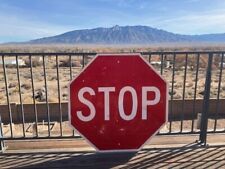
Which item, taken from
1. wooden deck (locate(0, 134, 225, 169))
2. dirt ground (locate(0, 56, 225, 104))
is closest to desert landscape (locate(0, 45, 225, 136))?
dirt ground (locate(0, 56, 225, 104))

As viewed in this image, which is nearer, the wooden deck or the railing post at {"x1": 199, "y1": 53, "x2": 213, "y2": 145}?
the wooden deck

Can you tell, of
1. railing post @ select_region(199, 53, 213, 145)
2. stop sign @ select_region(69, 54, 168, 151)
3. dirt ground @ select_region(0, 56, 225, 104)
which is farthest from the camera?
dirt ground @ select_region(0, 56, 225, 104)

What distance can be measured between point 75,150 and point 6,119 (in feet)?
15.0

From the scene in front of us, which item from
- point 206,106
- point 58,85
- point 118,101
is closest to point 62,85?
point 58,85

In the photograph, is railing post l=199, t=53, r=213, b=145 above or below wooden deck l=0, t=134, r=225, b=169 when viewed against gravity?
above

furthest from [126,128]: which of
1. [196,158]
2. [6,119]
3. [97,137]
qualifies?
[6,119]

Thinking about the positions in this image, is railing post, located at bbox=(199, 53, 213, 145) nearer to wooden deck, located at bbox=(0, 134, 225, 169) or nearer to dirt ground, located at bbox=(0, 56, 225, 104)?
wooden deck, located at bbox=(0, 134, 225, 169)

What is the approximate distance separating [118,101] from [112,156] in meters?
0.75

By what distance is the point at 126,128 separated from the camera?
13.5 feet

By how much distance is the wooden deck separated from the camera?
4.06 m

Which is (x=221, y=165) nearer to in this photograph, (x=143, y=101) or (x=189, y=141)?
(x=189, y=141)

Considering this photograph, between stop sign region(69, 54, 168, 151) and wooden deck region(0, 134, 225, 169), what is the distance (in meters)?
0.20

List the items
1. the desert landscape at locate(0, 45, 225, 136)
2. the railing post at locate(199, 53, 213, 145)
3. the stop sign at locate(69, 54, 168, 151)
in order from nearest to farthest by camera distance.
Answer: the stop sign at locate(69, 54, 168, 151) → the railing post at locate(199, 53, 213, 145) → the desert landscape at locate(0, 45, 225, 136)

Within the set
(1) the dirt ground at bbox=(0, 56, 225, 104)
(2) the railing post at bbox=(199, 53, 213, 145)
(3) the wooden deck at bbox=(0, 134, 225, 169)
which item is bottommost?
(1) the dirt ground at bbox=(0, 56, 225, 104)
